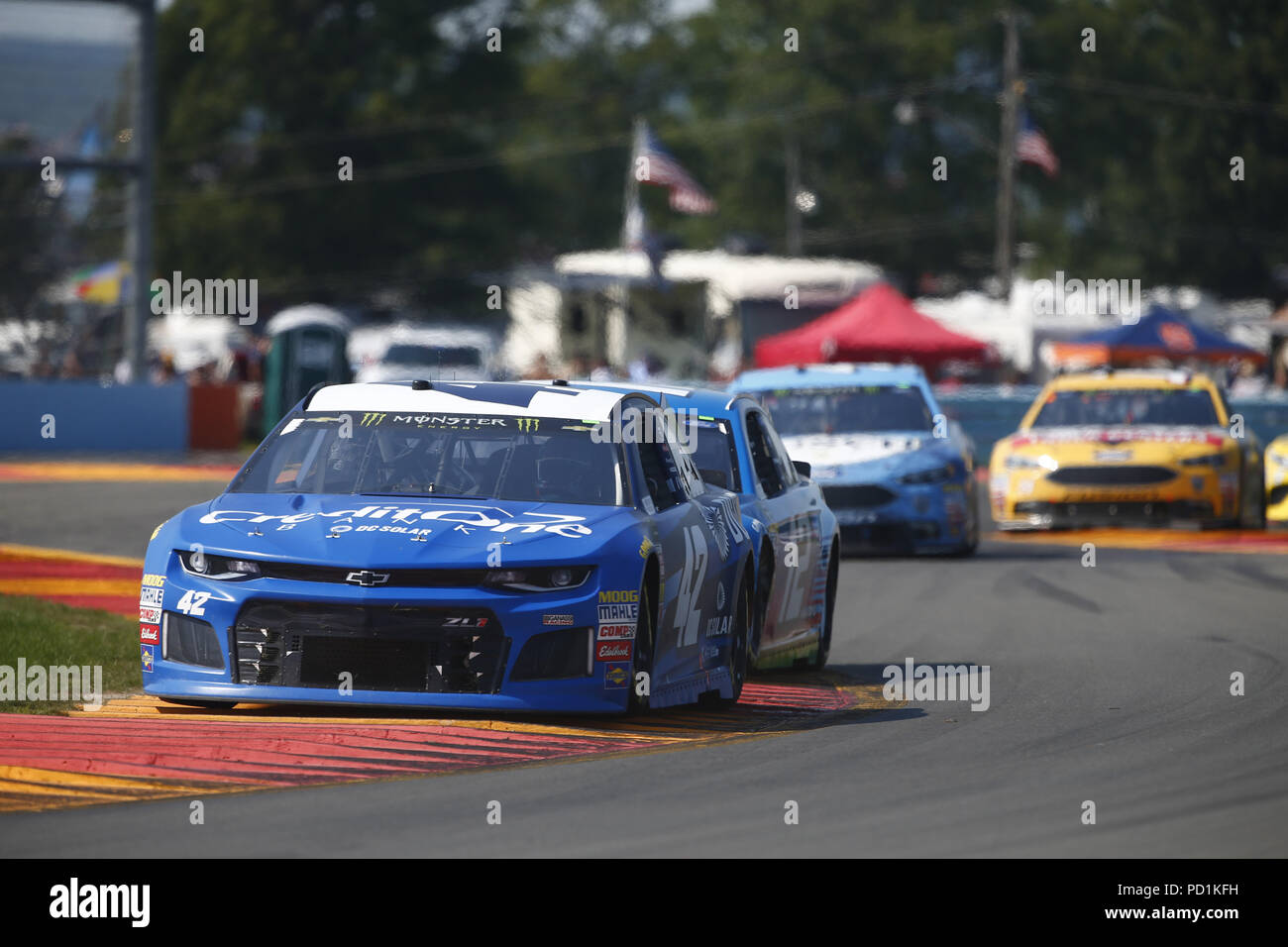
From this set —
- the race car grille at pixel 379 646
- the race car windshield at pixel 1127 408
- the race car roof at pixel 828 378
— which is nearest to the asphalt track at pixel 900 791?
the race car grille at pixel 379 646

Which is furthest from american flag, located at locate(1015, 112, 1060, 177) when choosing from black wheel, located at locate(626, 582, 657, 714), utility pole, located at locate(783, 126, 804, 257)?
black wheel, located at locate(626, 582, 657, 714)

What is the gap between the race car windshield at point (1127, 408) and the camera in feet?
74.9

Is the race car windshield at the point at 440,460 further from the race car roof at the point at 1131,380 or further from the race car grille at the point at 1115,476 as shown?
the race car roof at the point at 1131,380

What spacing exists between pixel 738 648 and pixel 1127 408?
1342 centimetres

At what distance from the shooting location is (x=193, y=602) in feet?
29.6

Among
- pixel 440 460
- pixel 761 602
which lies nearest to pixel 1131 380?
pixel 761 602

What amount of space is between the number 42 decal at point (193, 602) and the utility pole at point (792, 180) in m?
71.6

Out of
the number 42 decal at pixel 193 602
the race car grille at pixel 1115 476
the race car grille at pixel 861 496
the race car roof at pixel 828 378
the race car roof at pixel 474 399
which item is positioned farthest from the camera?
the race car grille at pixel 1115 476

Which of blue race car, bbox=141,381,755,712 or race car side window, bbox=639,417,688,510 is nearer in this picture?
blue race car, bbox=141,381,755,712

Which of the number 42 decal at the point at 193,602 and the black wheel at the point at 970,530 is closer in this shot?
the number 42 decal at the point at 193,602

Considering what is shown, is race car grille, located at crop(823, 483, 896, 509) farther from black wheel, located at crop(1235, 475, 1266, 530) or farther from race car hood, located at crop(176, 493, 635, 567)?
race car hood, located at crop(176, 493, 635, 567)

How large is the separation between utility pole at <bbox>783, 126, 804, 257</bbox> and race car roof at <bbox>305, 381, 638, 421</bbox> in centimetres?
7014

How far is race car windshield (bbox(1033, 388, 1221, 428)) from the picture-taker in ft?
74.9

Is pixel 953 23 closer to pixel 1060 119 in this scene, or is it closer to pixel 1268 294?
pixel 1060 119
